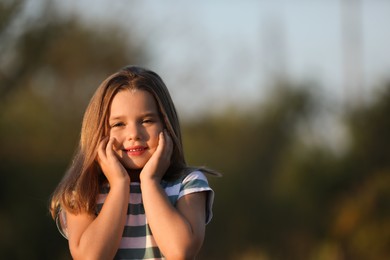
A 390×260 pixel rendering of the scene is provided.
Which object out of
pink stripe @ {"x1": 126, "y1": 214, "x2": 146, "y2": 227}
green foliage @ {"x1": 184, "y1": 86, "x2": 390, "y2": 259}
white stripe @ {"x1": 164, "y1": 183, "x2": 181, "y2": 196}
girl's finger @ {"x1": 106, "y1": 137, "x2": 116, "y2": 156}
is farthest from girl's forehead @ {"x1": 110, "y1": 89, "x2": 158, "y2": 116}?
green foliage @ {"x1": 184, "y1": 86, "x2": 390, "y2": 259}

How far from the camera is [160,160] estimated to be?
3758mm

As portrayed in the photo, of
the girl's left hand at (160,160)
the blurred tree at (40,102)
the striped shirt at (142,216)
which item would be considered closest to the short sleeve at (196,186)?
the striped shirt at (142,216)

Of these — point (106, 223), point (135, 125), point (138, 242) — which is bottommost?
point (138, 242)

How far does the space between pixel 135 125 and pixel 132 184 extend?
25cm

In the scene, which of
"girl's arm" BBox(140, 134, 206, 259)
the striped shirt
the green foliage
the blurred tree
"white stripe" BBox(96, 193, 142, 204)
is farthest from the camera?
the green foliage

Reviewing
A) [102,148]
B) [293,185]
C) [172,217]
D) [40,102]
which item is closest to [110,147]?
[102,148]

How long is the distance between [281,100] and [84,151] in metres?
16.3

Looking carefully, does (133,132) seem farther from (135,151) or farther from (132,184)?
(132,184)

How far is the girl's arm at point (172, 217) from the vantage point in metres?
3.52

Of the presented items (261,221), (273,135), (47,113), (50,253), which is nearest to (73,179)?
(50,253)

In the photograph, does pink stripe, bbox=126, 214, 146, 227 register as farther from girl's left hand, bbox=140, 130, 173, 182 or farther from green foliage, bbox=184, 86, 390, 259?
green foliage, bbox=184, 86, 390, 259

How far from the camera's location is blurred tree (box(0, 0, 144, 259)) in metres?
11.0

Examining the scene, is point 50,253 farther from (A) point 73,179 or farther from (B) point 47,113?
(A) point 73,179

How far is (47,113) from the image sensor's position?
48.4ft
